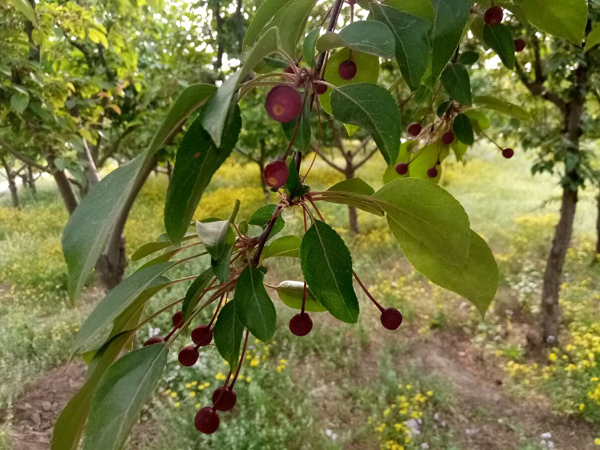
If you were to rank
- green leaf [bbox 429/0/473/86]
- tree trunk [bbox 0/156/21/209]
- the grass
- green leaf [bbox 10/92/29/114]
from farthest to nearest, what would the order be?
1. tree trunk [bbox 0/156/21/209]
2. the grass
3. green leaf [bbox 10/92/29/114]
4. green leaf [bbox 429/0/473/86]

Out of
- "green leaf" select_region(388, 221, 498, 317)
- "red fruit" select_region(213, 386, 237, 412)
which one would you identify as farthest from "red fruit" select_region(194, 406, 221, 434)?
"green leaf" select_region(388, 221, 498, 317)

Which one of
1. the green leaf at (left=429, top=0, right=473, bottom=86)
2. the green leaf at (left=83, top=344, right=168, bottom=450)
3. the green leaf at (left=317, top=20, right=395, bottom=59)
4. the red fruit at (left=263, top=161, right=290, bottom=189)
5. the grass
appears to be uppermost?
the green leaf at (left=429, top=0, right=473, bottom=86)

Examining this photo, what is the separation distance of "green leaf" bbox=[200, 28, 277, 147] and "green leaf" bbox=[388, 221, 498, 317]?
0.17m

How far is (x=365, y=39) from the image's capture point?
252mm

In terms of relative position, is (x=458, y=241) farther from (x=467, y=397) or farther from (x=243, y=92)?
(x=467, y=397)

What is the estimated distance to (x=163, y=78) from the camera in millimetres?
2281

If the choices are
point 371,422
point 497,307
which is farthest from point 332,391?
point 497,307

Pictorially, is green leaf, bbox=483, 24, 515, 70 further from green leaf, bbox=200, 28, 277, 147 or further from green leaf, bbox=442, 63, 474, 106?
green leaf, bbox=200, 28, 277, 147

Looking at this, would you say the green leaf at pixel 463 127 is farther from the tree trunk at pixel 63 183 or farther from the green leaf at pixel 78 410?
the tree trunk at pixel 63 183

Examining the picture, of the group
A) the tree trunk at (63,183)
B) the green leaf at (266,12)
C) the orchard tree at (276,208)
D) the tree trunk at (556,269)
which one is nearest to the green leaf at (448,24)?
the orchard tree at (276,208)

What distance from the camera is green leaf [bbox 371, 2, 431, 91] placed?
0.94 feet

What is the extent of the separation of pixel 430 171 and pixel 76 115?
194cm

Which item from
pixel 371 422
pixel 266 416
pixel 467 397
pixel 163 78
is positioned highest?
pixel 163 78

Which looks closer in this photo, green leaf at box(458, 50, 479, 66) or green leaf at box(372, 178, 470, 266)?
green leaf at box(372, 178, 470, 266)
